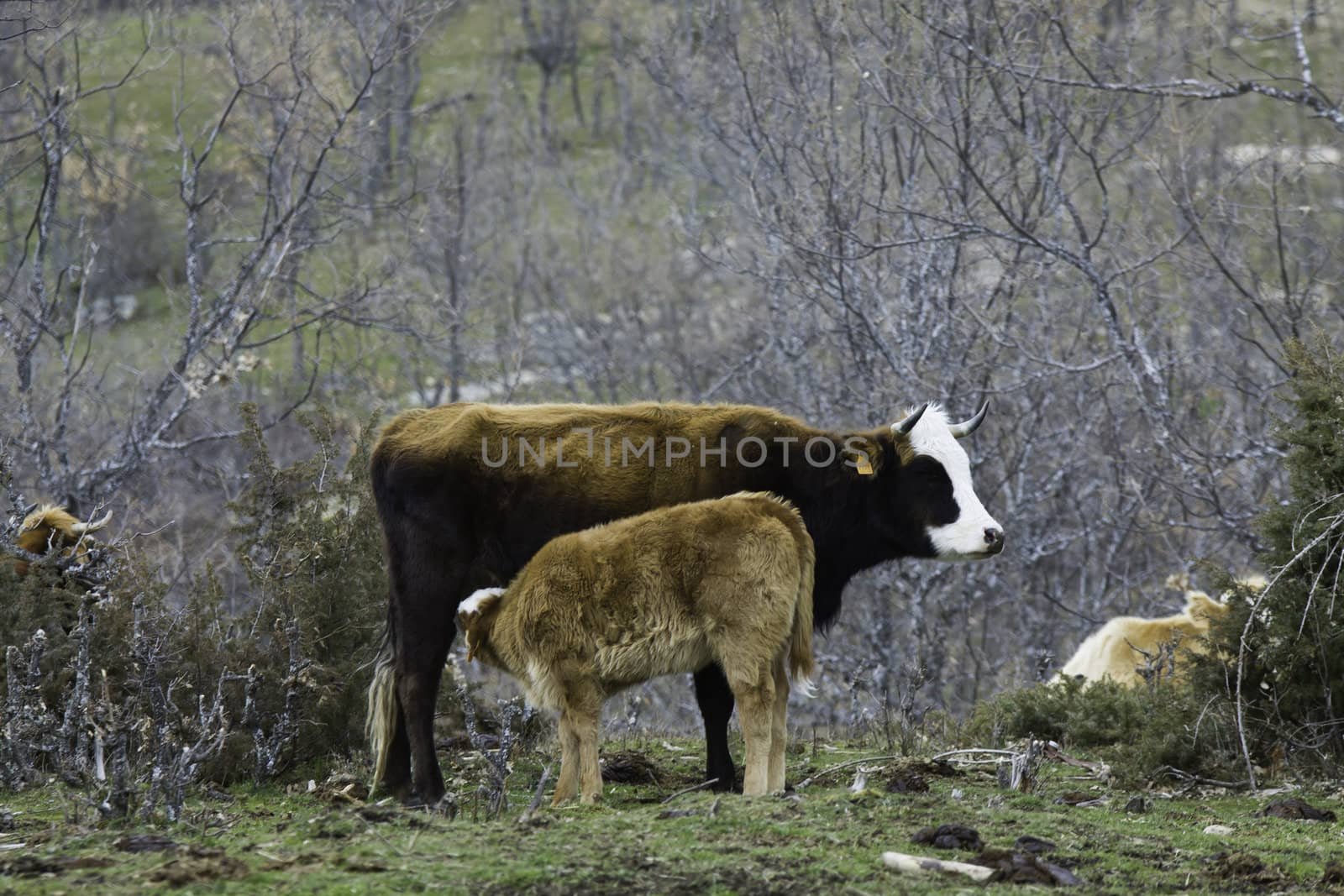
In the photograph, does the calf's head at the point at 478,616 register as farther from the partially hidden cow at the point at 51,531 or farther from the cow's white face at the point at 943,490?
the partially hidden cow at the point at 51,531

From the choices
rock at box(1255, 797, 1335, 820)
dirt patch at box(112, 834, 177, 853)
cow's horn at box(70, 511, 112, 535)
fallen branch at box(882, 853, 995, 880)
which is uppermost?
cow's horn at box(70, 511, 112, 535)

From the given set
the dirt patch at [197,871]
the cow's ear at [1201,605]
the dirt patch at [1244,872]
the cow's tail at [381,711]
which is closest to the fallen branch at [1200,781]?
the cow's ear at [1201,605]

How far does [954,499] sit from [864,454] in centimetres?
72

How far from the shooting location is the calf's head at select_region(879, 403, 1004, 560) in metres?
9.45

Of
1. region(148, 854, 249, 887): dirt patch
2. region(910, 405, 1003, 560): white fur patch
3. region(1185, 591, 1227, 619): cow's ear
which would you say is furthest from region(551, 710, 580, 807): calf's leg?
region(1185, 591, 1227, 619): cow's ear

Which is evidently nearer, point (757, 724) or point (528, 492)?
point (757, 724)

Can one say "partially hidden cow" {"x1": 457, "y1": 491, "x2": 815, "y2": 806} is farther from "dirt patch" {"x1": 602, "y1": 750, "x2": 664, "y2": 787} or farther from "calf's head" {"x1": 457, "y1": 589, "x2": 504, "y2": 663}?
"dirt patch" {"x1": 602, "y1": 750, "x2": 664, "y2": 787}

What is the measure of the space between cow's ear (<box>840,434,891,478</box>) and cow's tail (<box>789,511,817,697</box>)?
134cm

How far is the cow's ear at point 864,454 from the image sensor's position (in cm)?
922

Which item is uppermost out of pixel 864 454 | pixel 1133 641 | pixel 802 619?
pixel 864 454

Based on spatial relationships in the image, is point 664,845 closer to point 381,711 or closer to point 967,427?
point 381,711

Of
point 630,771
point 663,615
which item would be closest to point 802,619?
point 663,615

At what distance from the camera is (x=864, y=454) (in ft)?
30.4

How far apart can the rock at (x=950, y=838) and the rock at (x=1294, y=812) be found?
2146 mm
